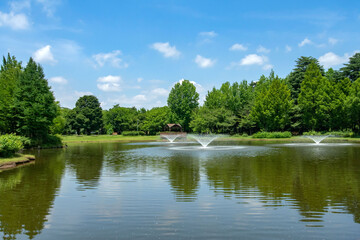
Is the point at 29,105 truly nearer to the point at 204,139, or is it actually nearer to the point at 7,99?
the point at 7,99

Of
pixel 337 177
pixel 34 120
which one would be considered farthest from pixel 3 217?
pixel 34 120

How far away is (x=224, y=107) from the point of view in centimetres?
9125

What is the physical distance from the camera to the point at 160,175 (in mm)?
17484

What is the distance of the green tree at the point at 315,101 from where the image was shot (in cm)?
7006

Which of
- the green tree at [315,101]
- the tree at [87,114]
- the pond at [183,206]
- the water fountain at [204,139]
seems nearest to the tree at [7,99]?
the water fountain at [204,139]

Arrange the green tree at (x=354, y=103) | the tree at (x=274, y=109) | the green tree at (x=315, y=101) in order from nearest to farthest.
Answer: the green tree at (x=354, y=103), the green tree at (x=315, y=101), the tree at (x=274, y=109)

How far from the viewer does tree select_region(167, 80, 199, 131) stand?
102m

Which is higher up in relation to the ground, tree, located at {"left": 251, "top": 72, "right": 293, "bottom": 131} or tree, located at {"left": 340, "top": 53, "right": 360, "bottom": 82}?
tree, located at {"left": 340, "top": 53, "right": 360, "bottom": 82}

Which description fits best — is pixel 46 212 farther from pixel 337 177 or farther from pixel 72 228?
pixel 337 177

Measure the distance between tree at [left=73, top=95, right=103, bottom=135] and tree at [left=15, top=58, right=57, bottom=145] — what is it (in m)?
59.5

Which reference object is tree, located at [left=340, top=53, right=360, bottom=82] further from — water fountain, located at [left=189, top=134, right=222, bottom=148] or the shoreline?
the shoreline

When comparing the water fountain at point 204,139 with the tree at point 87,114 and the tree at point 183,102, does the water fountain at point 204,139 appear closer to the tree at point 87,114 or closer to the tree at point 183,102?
the tree at point 183,102

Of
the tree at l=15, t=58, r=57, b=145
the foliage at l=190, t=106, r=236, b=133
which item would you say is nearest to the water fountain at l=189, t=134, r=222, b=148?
the foliage at l=190, t=106, r=236, b=133

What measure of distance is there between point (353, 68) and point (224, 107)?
3658 cm
